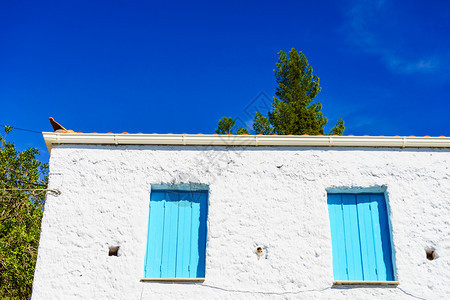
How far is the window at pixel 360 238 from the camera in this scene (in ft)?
21.7

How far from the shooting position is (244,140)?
287 inches

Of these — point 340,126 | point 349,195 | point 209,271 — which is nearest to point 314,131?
point 340,126

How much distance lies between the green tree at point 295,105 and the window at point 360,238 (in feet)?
33.4

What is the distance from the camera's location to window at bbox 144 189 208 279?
6.62 metres

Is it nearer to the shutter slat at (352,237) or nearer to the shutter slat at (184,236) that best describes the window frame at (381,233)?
the shutter slat at (352,237)

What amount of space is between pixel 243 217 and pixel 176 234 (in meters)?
1.12

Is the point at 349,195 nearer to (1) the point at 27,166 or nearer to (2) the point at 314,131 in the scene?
(2) the point at 314,131

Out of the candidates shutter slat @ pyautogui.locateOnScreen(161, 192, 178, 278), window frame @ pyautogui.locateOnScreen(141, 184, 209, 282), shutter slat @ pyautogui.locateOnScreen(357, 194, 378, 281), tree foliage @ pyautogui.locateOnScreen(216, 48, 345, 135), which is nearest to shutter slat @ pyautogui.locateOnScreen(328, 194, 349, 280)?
shutter slat @ pyautogui.locateOnScreen(357, 194, 378, 281)

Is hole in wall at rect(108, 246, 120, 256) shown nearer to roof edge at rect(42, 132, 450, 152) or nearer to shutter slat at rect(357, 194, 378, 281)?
roof edge at rect(42, 132, 450, 152)

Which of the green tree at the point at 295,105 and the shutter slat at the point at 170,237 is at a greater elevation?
the green tree at the point at 295,105

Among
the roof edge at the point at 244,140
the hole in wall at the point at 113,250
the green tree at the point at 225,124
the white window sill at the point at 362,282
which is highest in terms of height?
the green tree at the point at 225,124

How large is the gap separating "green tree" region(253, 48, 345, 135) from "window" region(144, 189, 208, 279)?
10.8 metres

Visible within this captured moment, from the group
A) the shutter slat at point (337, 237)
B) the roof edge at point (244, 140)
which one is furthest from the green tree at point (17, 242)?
the shutter slat at point (337, 237)

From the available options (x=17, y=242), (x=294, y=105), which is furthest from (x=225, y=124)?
(x=17, y=242)
